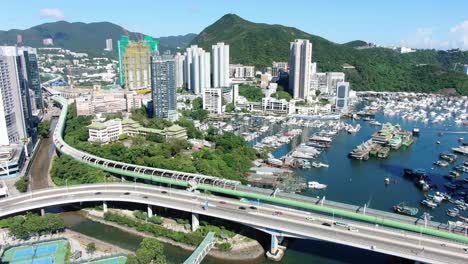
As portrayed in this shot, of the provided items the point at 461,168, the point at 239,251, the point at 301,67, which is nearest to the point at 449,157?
the point at 461,168

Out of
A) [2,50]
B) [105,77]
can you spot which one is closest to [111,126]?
[2,50]

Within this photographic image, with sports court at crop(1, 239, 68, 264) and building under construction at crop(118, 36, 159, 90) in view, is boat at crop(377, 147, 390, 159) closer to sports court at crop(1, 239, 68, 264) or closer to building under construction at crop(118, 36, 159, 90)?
sports court at crop(1, 239, 68, 264)

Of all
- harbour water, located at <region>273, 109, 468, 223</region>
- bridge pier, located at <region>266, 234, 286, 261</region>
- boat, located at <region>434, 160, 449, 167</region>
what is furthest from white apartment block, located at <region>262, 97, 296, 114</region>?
bridge pier, located at <region>266, 234, 286, 261</region>

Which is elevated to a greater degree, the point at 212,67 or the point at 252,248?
the point at 212,67

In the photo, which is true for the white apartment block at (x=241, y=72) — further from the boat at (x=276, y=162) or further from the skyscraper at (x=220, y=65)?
the boat at (x=276, y=162)

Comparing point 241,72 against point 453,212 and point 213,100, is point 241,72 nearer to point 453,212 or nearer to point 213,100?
point 213,100

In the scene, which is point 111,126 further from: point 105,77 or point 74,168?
point 105,77

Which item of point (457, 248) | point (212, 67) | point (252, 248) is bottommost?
point (252, 248)
